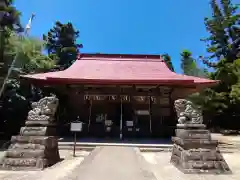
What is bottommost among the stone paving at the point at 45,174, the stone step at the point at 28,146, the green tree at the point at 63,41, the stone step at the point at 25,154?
the stone paving at the point at 45,174

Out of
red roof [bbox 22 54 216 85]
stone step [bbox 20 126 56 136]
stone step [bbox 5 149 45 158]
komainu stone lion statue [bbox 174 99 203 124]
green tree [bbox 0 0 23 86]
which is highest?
green tree [bbox 0 0 23 86]

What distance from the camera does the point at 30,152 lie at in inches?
215

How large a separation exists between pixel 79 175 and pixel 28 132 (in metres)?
2.44

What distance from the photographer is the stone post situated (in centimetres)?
507

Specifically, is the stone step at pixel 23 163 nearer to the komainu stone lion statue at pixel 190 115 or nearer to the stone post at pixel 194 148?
the stone post at pixel 194 148

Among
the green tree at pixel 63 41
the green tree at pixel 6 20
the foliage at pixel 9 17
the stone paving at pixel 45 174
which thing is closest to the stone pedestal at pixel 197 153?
the stone paving at pixel 45 174

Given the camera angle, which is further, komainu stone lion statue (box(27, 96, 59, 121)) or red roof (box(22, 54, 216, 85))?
red roof (box(22, 54, 216, 85))

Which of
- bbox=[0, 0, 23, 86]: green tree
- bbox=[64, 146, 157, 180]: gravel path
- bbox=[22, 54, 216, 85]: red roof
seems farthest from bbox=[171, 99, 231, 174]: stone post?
bbox=[0, 0, 23, 86]: green tree

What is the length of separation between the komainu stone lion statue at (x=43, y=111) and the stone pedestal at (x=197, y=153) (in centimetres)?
381

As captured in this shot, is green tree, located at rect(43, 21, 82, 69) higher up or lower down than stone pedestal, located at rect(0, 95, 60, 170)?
higher up

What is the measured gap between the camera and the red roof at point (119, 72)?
35.1 ft

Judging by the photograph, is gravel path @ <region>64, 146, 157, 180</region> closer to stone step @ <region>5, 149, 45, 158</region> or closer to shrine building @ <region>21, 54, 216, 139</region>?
stone step @ <region>5, 149, 45, 158</region>

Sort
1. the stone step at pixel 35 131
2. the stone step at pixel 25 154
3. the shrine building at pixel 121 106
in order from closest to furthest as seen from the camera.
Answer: the stone step at pixel 25 154
the stone step at pixel 35 131
the shrine building at pixel 121 106

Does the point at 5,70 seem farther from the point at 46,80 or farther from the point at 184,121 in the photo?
the point at 184,121
